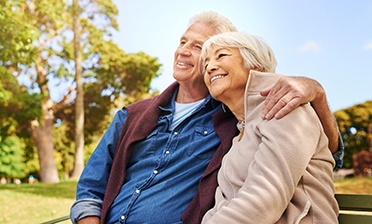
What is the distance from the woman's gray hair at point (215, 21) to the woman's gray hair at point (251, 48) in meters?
0.30

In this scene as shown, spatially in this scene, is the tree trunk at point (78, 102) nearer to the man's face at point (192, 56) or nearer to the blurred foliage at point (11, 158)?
the blurred foliage at point (11, 158)

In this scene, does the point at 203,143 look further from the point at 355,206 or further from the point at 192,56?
the point at 355,206

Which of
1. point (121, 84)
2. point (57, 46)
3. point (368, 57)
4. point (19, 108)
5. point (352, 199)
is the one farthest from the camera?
point (368, 57)

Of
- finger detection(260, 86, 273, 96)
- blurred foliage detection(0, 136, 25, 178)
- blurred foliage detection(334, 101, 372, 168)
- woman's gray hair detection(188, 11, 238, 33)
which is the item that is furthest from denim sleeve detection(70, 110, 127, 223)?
blurred foliage detection(334, 101, 372, 168)

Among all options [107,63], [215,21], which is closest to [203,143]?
[215,21]

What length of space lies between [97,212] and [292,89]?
787 mm

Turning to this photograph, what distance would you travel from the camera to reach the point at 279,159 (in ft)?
3.00

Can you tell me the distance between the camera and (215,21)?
1.52 m

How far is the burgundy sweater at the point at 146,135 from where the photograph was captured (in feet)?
4.24

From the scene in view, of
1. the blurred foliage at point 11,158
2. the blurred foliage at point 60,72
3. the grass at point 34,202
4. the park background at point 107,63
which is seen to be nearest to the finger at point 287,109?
the park background at point 107,63

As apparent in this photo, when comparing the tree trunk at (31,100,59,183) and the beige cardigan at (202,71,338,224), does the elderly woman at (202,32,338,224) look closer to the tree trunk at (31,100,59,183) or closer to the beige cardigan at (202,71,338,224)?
the beige cardigan at (202,71,338,224)

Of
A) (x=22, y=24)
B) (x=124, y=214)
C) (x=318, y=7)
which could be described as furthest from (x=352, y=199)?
(x=318, y=7)

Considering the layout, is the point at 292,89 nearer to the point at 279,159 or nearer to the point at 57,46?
the point at 279,159

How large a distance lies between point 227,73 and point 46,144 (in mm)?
6097
